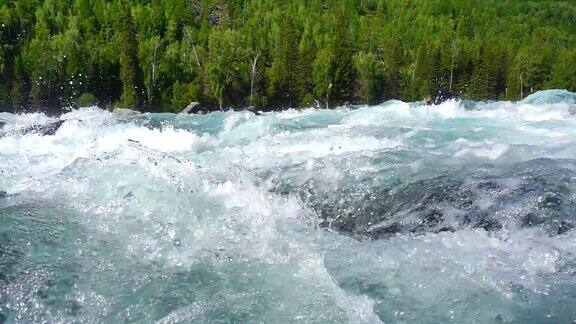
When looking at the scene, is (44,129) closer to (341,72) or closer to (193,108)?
(193,108)

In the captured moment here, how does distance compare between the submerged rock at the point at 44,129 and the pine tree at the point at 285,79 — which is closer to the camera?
the submerged rock at the point at 44,129

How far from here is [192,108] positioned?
45750 millimetres

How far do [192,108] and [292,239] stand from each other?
40.7 m

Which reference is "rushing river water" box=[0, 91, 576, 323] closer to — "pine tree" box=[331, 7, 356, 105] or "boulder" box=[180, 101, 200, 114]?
"boulder" box=[180, 101, 200, 114]

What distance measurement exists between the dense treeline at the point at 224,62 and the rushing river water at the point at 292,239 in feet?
135

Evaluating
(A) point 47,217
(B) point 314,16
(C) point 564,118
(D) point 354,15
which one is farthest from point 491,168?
(D) point 354,15

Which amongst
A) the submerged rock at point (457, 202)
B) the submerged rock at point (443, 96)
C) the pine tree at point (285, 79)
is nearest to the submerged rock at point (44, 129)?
the submerged rock at point (457, 202)

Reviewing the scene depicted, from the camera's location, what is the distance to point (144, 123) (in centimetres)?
1762

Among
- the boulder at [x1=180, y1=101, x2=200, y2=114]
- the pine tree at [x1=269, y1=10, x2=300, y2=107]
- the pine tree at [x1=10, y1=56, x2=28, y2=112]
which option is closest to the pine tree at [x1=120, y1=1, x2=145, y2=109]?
the boulder at [x1=180, y1=101, x2=200, y2=114]

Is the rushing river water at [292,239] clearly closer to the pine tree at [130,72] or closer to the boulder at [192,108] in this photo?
the boulder at [192,108]

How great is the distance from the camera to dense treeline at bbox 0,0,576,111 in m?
48.4

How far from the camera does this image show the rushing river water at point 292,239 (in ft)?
16.6

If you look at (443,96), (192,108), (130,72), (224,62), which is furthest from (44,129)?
(443,96)

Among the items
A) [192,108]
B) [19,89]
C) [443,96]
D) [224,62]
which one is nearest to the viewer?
[19,89]
